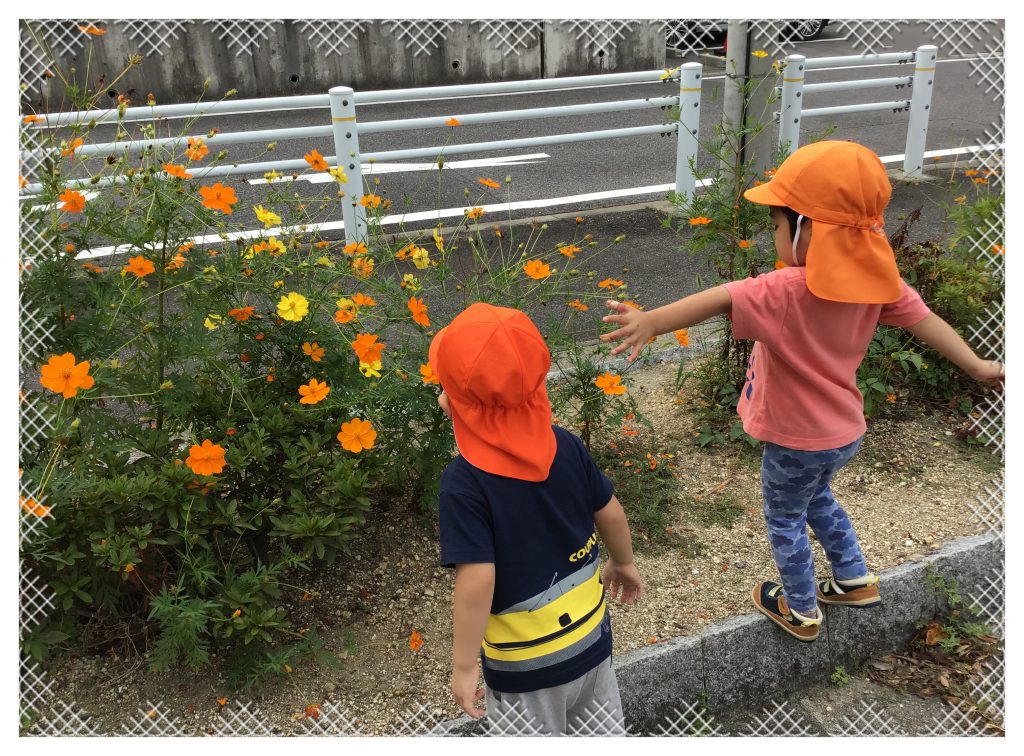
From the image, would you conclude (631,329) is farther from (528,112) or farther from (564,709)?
(528,112)

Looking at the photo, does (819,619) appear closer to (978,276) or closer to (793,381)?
(793,381)

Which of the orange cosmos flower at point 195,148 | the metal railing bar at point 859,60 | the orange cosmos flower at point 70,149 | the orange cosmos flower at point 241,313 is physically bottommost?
the metal railing bar at point 859,60

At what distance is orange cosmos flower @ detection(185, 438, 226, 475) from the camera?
2266 millimetres

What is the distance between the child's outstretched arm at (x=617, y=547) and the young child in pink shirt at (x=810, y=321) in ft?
1.24

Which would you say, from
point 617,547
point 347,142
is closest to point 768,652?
point 617,547

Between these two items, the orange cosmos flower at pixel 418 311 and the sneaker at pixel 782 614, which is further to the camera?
the sneaker at pixel 782 614

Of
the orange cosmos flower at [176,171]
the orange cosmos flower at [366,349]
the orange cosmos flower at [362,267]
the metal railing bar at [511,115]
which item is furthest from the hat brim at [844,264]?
the metal railing bar at [511,115]

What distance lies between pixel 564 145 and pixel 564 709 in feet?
27.6

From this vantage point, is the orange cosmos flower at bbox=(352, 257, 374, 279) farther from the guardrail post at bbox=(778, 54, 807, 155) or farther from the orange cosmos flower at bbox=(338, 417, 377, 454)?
the guardrail post at bbox=(778, 54, 807, 155)

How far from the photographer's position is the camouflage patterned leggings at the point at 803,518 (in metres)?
2.52

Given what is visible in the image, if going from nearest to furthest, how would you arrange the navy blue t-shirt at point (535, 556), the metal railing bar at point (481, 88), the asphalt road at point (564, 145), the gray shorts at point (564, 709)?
1. the navy blue t-shirt at point (535, 556)
2. the gray shorts at point (564, 709)
3. the metal railing bar at point (481, 88)
4. the asphalt road at point (564, 145)

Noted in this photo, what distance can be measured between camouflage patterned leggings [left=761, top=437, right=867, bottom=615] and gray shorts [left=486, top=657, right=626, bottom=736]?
0.78 m

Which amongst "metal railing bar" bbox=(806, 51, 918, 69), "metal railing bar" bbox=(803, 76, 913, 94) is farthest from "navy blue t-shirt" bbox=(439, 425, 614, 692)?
"metal railing bar" bbox=(803, 76, 913, 94)

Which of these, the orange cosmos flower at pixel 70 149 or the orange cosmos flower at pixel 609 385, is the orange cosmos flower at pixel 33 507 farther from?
the orange cosmos flower at pixel 609 385
